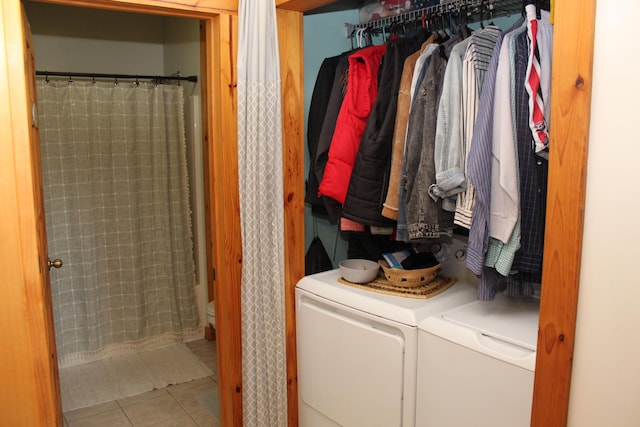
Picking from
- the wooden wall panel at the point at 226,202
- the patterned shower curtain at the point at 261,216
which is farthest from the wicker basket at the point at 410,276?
the wooden wall panel at the point at 226,202

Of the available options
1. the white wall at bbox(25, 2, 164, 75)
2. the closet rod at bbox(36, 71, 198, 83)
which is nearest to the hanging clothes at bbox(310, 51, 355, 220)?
the closet rod at bbox(36, 71, 198, 83)

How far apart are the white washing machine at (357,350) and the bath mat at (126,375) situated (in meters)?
1.24

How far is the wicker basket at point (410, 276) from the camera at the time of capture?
212cm

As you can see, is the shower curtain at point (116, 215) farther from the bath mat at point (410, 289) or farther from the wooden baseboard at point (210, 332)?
the bath mat at point (410, 289)

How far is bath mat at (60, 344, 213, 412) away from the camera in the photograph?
3.11 metres

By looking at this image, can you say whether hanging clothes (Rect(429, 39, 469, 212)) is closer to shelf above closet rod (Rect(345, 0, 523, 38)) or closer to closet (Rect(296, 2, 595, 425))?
shelf above closet rod (Rect(345, 0, 523, 38))

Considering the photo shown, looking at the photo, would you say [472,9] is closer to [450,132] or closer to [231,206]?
[450,132]

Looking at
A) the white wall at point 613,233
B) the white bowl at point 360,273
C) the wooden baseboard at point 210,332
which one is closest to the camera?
the white wall at point 613,233

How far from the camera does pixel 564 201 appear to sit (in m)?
1.19

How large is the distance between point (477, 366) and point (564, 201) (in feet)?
2.25

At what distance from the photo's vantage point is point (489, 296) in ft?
5.81

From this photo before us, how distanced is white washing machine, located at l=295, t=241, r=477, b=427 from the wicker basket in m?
0.09

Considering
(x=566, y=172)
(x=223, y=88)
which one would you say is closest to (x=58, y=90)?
(x=223, y=88)

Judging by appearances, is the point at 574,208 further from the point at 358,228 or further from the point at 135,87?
the point at 135,87
